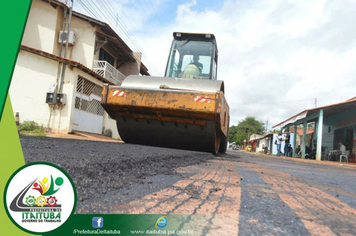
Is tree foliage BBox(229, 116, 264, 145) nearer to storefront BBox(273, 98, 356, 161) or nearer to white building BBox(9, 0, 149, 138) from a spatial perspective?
storefront BBox(273, 98, 356, 161)

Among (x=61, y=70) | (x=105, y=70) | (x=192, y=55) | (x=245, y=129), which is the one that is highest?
(x=245, y=129)

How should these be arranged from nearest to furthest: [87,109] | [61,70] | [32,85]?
[32,85], [61,70], [87,109]

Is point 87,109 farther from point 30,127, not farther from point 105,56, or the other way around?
point 105,56

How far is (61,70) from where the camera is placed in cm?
1080

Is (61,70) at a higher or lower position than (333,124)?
higher

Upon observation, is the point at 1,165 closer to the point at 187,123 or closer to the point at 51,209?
the point at 51,209

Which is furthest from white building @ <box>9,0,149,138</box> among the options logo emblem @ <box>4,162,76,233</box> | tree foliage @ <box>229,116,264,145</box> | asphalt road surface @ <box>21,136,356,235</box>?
tree foliage @ <box>229,116,264,145</box>

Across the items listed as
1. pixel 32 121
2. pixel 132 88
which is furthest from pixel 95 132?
pixel 132 88

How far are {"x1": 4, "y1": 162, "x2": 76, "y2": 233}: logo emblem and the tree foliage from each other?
71.7 metres

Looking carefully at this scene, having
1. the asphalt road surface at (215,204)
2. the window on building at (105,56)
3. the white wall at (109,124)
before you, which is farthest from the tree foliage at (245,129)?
the asphalt road surface at (215,204)

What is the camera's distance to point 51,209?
2.97ft

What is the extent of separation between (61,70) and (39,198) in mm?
10920

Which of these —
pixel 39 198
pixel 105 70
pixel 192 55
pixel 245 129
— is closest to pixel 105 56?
pixel 105 70

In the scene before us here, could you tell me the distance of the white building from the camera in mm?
9656
